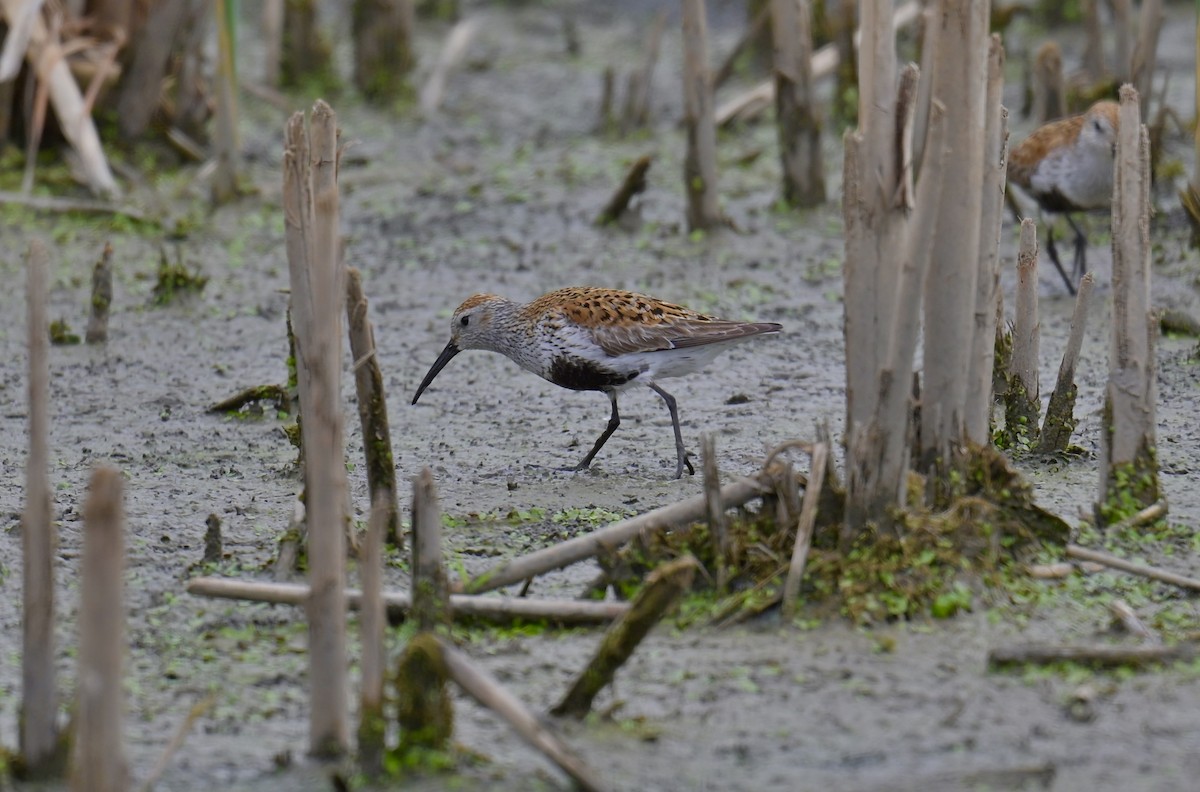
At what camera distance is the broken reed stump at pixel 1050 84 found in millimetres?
10203

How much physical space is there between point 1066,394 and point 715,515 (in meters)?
1.95

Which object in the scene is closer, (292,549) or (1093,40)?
(292,549)

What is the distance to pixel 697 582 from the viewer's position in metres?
4.75

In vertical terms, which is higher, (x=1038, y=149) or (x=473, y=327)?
(x=1038, y=149)

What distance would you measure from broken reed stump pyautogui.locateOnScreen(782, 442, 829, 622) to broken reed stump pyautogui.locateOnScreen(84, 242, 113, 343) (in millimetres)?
4539

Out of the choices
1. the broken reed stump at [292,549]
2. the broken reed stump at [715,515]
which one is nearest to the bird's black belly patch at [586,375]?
the broken reed stump at [292,549]

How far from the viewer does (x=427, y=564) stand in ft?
14.3

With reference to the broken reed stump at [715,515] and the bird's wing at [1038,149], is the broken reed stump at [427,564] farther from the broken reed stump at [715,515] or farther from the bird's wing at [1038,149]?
the bird's wing at [1038,149]

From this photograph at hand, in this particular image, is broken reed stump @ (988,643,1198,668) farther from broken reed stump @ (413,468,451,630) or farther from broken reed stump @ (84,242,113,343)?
broken reed stump @ (84,242,113,343)

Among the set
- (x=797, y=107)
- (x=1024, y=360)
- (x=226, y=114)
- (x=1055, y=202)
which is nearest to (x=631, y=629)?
(x=1024, y=360)

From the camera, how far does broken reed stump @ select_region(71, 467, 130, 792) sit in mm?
3010

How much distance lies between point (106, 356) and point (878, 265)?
4793 millimetres

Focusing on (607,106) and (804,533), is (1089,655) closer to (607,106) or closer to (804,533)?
(804,533)

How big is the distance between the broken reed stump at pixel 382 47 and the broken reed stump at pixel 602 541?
8.35 metres
